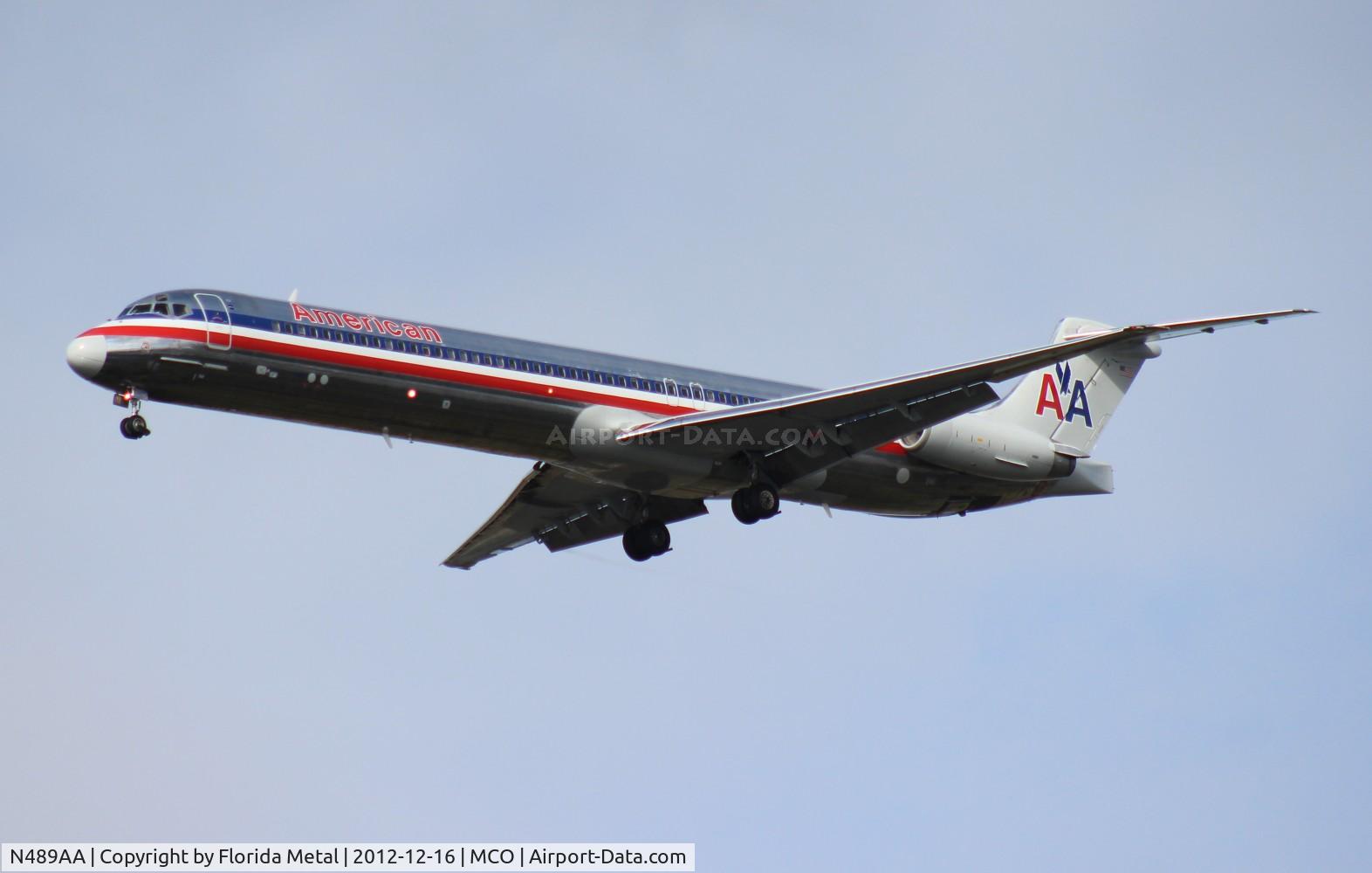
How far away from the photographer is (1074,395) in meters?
33.8

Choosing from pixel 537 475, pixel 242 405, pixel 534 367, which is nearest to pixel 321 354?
pixel 242 405

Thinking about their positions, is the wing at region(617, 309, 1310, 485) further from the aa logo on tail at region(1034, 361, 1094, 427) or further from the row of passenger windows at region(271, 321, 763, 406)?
the aa logo on tail at region(1034, 361, 1094, 427)

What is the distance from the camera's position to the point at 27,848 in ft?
73.7

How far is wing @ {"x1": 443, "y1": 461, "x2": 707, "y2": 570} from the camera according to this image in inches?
1230

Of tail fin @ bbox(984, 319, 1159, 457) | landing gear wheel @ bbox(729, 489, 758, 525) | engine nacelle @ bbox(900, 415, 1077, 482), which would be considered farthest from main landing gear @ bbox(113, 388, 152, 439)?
tail fin @ bbox(984, 319, 1159, 457)

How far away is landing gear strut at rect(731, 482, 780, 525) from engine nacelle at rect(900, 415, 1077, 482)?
117 inches

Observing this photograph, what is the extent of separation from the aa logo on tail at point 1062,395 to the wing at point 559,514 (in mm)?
7244

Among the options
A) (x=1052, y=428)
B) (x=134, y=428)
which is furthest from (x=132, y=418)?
(x=1052, y=428)

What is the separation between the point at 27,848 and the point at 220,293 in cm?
844

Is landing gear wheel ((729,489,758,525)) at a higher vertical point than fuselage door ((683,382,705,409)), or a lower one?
lower

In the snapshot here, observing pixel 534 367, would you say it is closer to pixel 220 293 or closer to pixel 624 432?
pixel 624 432

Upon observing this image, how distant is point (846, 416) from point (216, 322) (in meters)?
10.3

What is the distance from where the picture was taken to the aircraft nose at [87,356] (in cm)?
2455

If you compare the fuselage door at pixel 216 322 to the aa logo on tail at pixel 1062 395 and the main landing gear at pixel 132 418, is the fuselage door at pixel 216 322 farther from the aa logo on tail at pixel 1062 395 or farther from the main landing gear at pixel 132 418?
the aa logo on tail at pixel 1062 395
